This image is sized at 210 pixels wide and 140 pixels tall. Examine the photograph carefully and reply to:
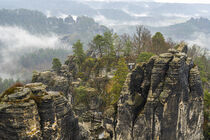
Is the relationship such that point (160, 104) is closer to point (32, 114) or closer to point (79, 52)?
point (32, 114)

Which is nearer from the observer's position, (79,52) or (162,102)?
(162,102)

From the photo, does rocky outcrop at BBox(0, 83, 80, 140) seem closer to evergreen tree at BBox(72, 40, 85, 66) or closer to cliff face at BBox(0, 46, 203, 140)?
cliff face at BBox(0, 46, 203, 140)

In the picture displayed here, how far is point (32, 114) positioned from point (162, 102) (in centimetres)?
1870

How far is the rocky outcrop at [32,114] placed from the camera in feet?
39.2

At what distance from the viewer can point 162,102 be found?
80.8 feet

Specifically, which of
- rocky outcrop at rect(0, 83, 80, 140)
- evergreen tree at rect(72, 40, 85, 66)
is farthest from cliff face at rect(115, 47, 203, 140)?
evergreen tree at rect(72, 40, 85, 66)

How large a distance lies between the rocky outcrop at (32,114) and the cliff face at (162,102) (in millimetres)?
13853

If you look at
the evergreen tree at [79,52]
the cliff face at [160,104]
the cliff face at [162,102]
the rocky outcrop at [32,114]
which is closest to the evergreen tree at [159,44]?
the evergreen tree at [79,52]

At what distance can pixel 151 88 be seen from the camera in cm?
2605

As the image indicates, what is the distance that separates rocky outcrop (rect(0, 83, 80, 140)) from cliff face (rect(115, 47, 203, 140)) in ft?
45.5

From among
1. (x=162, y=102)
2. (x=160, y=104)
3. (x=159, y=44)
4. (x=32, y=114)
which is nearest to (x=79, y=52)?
(x=159, y=44)

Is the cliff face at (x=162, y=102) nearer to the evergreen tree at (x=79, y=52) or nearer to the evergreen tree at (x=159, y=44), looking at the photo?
the evergreen tree at (x=159, y=44)

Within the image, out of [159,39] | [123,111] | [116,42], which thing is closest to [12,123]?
[123,111]

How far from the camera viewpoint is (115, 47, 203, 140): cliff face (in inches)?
973
